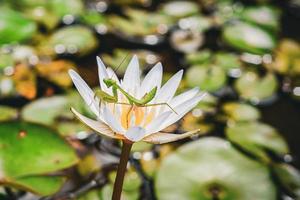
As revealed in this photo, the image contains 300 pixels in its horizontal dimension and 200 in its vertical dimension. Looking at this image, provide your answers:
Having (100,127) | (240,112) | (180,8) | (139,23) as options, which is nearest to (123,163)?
(100,127)

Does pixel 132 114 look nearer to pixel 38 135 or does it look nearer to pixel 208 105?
pixel 38 135

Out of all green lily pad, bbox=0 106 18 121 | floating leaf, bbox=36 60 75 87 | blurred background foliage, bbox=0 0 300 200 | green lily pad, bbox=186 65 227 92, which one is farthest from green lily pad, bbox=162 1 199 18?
green lily pad, bbox=0 106 18 121

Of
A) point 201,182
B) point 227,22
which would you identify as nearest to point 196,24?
point 227,22

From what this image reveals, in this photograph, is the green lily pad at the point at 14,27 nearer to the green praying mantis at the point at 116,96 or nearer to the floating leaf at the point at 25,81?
the floating leaf at the point at 25,81

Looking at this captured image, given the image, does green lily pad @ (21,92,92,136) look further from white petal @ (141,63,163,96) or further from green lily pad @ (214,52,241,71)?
green lily pad @ (214,52,241,71)

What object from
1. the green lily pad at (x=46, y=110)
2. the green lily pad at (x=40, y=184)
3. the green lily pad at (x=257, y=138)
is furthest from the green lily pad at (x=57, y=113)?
the green lily pad at (x=257, y=138)

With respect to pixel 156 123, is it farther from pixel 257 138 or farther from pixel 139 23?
pixel 139 23
